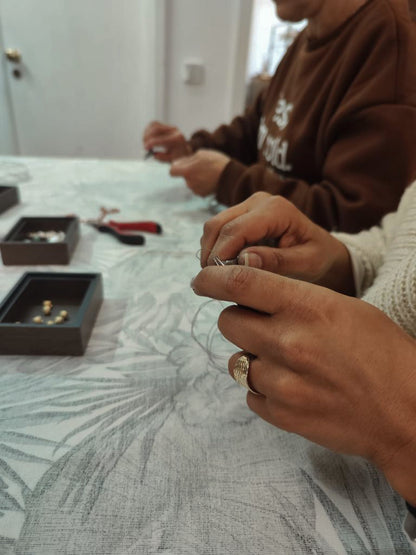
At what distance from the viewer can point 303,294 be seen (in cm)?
27

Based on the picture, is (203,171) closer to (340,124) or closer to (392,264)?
(340,124)

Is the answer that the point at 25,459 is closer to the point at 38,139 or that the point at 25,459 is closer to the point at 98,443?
the point at 98,443

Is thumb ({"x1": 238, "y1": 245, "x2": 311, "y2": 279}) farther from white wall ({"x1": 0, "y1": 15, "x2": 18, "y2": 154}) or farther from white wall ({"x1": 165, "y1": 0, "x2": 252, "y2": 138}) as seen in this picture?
white wall ({"x1": 0, "y1": 15, "x2": 18, "y2": 154})

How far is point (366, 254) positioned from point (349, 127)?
0.25 metres

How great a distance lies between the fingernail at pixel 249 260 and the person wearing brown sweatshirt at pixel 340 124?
0.97 feet

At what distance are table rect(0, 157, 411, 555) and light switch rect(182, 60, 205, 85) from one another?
1.67 meters

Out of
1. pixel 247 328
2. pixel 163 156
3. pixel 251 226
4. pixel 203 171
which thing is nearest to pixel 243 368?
pixel 247 328

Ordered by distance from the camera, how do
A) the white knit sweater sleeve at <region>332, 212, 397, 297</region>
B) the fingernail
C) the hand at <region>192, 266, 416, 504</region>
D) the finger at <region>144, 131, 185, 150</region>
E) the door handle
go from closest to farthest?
the hand at <region>192, 266, 416, 504</region>, the fingernail, the white knit sweater sleeve at <region>332, 212, 397, 297</region>, the finger at <region>144, 131, 185, 150</region>, the door handle

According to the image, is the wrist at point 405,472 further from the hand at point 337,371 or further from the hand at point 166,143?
the hand at point 166,143

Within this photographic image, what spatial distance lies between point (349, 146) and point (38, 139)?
1895 mm

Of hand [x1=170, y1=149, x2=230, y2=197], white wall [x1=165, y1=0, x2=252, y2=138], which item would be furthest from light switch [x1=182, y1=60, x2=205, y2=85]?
hand [x1=170, y1=149, x2=230, y2=197]

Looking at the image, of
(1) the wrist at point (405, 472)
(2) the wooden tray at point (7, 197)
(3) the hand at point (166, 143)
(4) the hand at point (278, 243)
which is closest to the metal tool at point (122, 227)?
(2) the wooden tray at point (7, 197)

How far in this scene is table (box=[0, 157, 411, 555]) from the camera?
0.84 ft

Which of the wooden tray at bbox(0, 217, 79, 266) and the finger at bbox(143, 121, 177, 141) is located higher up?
the finger at bbox(143, 121, 177, 141)
